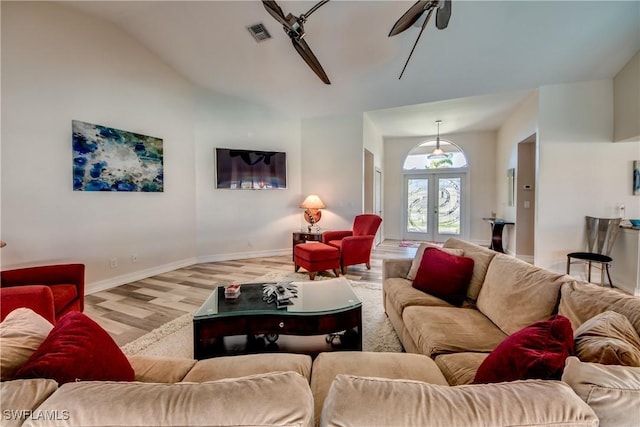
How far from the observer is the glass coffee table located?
175cm

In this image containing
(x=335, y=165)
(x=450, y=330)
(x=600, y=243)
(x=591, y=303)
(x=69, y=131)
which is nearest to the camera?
(x=591, y=303)

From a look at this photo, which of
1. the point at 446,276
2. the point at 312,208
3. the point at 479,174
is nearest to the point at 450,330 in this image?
the point at 446,276

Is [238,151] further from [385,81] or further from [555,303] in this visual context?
[555,303]

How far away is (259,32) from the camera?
→ 3256 millimetres

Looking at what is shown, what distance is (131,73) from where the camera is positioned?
11.8 ft

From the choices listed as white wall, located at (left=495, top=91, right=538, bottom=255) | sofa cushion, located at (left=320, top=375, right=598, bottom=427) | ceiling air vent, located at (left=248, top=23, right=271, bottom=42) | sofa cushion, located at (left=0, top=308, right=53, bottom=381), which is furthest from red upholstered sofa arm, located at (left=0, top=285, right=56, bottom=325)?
white wall, located at (left=495, top=91, right=538, bottom=255)

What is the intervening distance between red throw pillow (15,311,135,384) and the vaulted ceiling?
133 inches

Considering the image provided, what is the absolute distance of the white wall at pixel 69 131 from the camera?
2.63 metres

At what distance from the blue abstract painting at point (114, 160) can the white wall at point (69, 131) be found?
0.30 ft

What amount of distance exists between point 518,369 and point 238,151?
16.4 feet

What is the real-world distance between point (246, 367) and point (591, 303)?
5.28ft

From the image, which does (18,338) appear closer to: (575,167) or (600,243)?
(600,243)

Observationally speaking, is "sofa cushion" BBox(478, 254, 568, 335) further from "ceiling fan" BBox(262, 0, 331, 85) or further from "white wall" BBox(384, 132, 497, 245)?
"white wall" BBox(384, 132, 497, 245)

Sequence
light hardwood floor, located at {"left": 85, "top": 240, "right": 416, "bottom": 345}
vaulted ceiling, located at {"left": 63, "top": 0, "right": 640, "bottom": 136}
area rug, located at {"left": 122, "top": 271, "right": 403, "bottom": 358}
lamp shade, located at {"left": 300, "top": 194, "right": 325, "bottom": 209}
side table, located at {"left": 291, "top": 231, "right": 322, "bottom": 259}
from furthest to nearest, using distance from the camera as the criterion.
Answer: lamp shade, located at {"left": 300, "top": 194, "right": 325, "bottom": 209} → side table, located at {"left": 291, "top": 231, "right": 322, "bottom": 259} → vaulted ceiling, located at {"left": 63, "top": 0, "right": 640, "bottom": 136} → light hardwood floor, located at {"left": 85, "top": 240, "right": 416, "bottom": 345} → area rug, located at {"left": 122, "top": 271, "right": 403, "bottom": 358}
